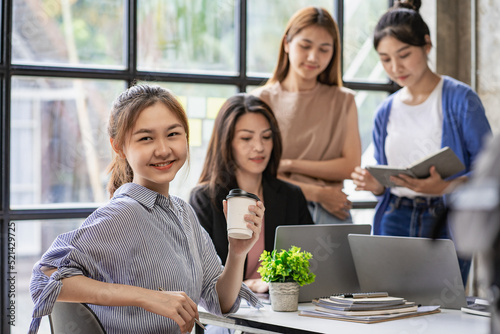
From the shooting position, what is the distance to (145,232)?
173 centimetres

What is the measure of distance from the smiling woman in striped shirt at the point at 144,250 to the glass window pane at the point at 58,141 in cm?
153

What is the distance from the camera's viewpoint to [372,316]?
1851 millimetres

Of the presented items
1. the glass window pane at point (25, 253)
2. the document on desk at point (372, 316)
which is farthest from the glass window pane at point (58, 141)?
the document on desk at point (372, 316)

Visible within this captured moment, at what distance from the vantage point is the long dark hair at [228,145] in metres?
2.64

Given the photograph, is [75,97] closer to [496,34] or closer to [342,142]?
[342,142]

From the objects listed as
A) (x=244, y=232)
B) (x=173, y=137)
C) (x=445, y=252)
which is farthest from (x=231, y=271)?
(x=445, y=252)

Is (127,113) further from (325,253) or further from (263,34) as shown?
(263,34)

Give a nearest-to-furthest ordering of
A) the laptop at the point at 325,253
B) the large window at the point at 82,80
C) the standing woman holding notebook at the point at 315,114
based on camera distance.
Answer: the laptop at the point at 325,253
the standing woman holding notebook at the point at 315,114
the large window at the point at 82,80

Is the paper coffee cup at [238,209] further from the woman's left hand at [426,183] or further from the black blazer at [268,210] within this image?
the woman's left hand at [426,183]

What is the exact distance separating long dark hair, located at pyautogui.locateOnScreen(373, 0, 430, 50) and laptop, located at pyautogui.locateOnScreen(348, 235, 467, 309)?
131 cm

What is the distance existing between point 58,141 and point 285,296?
6.30 ft

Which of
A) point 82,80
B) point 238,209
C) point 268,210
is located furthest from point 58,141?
point 238,209

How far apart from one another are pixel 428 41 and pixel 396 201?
0.81 meters

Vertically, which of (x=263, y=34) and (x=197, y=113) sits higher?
(x=263, y=34)
